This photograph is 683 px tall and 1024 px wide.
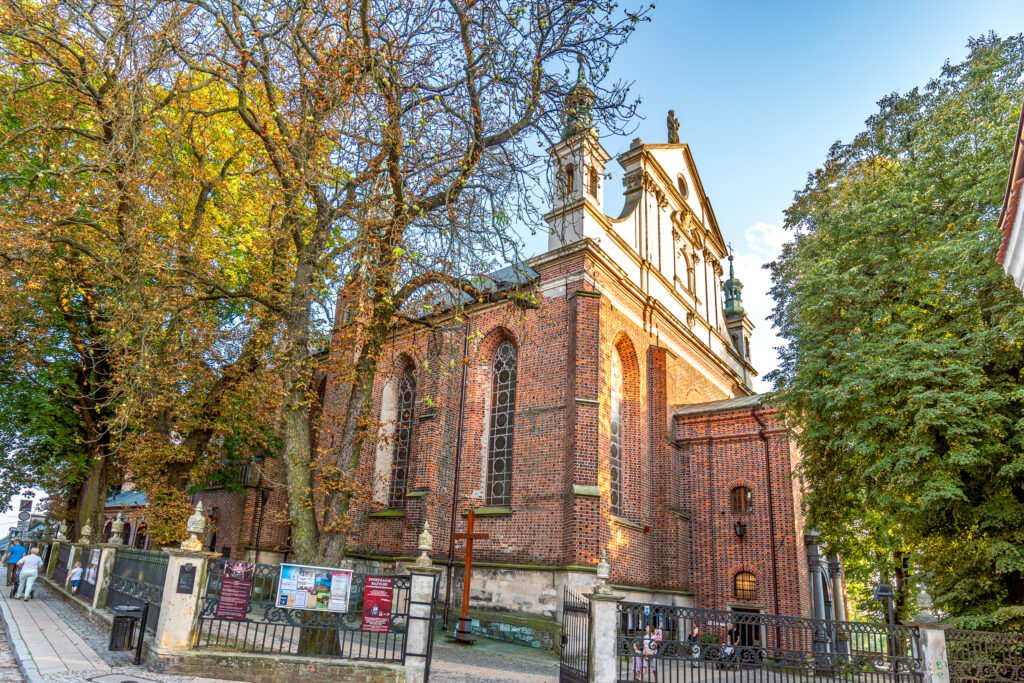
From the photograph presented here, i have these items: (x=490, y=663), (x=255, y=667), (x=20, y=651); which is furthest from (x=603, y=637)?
(x=20, y=651)

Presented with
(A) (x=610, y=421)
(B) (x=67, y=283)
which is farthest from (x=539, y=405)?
(B) (x=67, y=283)

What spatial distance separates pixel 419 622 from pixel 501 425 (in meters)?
9.22

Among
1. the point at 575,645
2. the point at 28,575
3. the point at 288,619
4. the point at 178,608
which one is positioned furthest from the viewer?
the point at 28,575

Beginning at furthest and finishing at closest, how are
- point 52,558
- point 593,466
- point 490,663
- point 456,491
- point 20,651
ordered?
point 52,558, point 456,491, point 593,466, point 490,663, point 20,651

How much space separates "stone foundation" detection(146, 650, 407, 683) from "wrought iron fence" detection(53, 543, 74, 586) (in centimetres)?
1104

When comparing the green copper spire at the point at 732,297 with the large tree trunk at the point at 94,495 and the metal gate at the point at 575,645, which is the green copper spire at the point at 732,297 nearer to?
the metal gate at the point at 575,645

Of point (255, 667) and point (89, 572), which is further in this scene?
point (89, 572)

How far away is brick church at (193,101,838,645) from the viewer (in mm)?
15070

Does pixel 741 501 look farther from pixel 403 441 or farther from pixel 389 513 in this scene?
pixel 403 441

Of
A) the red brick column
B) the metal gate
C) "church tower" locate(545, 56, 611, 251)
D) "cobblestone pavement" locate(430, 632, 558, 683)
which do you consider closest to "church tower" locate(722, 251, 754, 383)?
"church tower" locate(545, 56, 611, 251)

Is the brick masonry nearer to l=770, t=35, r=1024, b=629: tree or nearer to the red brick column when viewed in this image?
the red brick column

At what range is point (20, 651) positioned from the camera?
340 inches

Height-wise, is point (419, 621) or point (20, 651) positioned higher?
point (419, 621)

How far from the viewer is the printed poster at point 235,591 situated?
824cm
